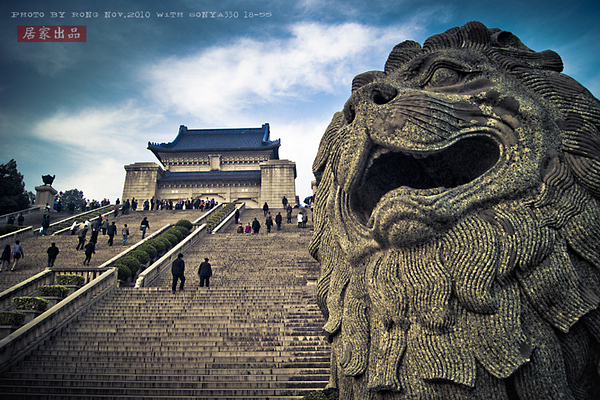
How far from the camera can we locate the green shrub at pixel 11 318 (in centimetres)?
799

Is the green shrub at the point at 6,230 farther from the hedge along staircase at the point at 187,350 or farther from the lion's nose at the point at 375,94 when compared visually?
the lion's nose at the point at 375,94

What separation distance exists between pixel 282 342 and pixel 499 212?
6179 mm

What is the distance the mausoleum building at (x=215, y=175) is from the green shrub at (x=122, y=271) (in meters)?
26.8

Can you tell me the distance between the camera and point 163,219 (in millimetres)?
25781

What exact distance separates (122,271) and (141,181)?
3030 centimetres

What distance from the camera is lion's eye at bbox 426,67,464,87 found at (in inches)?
117

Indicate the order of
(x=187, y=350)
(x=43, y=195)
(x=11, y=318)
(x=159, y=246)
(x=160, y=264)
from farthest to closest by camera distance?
(x=43, y=195) → (x=159, y=246) → (x=160, y=264) → (x=11, y=318) → (x=187, y=350)

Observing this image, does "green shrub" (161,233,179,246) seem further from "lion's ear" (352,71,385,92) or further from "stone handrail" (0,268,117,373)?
"lion's ear" (352,71,385,92)

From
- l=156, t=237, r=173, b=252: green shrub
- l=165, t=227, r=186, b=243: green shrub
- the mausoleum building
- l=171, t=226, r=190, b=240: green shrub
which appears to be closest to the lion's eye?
l=156, t=237, r=173, b=252: green shrub

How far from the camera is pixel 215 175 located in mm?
42000

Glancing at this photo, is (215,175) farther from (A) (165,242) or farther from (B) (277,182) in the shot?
(A) (165,242)

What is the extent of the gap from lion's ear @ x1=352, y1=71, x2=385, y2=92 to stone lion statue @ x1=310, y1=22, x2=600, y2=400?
39 cm

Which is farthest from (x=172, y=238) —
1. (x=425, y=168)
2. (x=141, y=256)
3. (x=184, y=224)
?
(x=425, y=168)

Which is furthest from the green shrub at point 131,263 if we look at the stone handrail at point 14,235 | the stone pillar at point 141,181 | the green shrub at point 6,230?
the stone pillar at point 141,181
